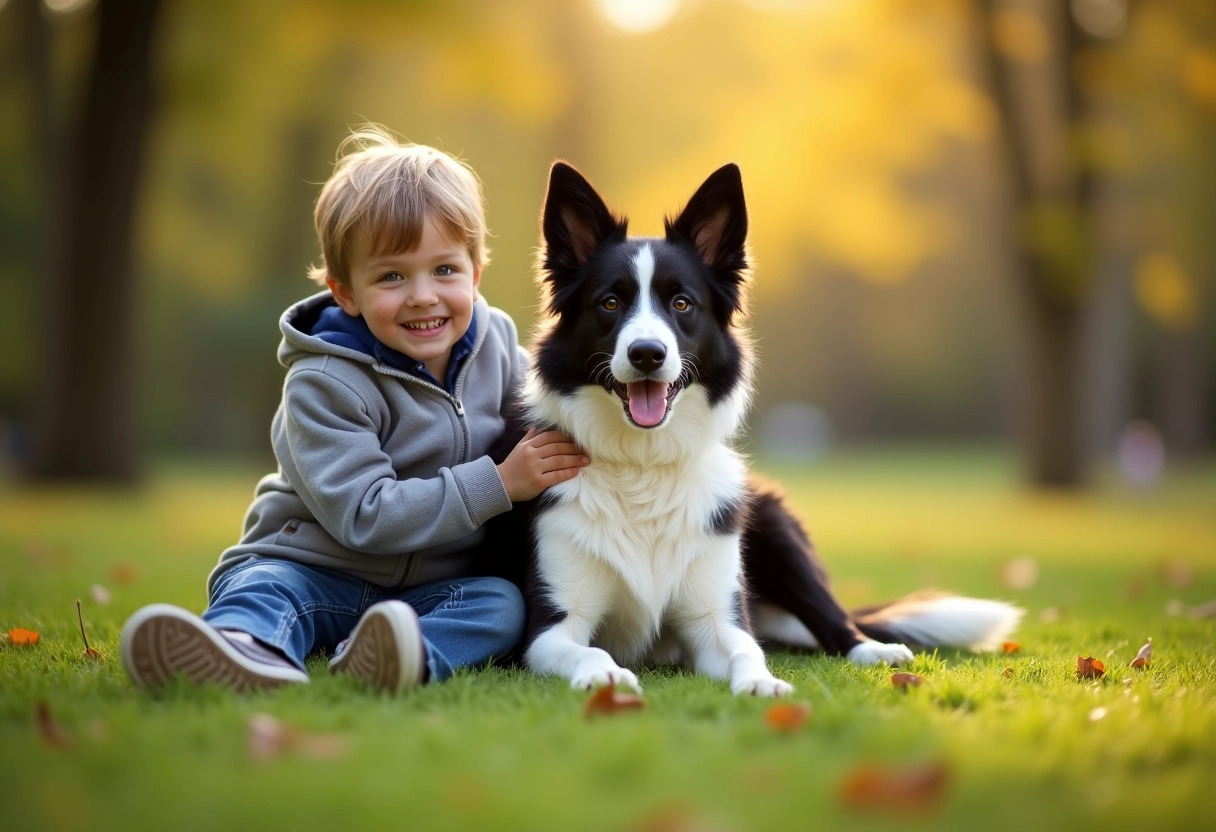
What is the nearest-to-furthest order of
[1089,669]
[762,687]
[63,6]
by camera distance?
[762,687]
[1089,669]
[63,6]

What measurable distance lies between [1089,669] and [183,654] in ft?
9.75

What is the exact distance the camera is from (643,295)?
3.78 m

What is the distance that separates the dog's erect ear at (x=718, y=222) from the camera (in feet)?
13.0

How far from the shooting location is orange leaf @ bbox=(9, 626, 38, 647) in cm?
405

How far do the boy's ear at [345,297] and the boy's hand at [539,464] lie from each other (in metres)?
0.85

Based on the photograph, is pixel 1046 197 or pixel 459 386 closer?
pixel 459 386

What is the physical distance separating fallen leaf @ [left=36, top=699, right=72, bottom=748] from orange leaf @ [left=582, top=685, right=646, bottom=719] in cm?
128

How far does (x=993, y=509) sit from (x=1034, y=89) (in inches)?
224

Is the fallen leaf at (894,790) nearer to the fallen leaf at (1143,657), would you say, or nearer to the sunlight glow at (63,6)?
the fallen leaf at (1143,657)

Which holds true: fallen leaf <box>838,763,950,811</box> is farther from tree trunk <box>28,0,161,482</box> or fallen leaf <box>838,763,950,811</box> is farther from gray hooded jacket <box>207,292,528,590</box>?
tree trunk <box>28,0,161,482</box>

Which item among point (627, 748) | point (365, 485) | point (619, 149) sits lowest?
point (627, 748)

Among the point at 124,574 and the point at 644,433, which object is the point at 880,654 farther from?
the point at 124,574

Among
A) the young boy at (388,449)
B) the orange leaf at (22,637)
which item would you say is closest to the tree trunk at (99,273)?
the orange leaf at (22,637)

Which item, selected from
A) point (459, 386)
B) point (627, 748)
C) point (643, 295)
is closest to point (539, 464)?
point (459, 386)
